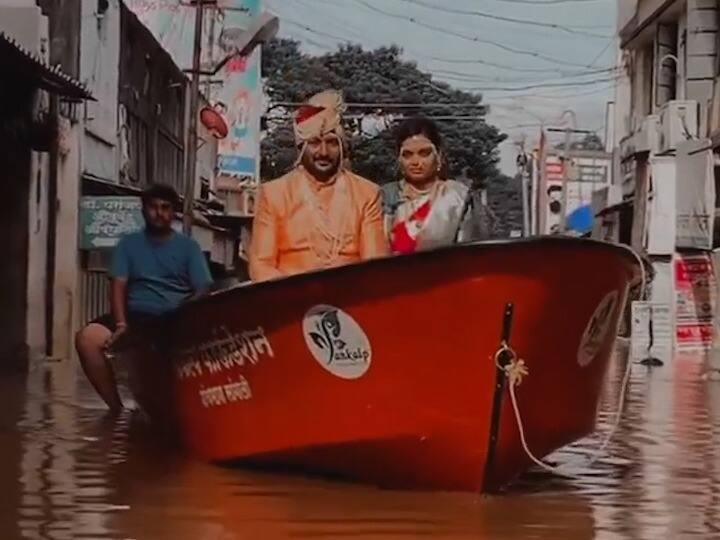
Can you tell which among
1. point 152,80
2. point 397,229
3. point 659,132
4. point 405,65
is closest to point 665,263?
point 659,132

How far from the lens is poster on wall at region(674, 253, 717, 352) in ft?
93.6

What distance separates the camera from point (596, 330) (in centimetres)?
749

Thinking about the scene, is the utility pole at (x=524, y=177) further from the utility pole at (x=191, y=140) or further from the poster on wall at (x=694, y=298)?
the utility pole at (x=191, y=140)

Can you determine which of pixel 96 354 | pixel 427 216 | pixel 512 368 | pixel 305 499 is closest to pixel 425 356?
pixel 512 368

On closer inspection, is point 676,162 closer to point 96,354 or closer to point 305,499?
point 96,354

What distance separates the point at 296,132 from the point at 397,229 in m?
0.69

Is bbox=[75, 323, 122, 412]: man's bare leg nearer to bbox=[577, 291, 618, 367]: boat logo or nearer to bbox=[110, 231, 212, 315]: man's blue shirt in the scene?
bbox=[110, 231, 212, 315]: man's blue shirt

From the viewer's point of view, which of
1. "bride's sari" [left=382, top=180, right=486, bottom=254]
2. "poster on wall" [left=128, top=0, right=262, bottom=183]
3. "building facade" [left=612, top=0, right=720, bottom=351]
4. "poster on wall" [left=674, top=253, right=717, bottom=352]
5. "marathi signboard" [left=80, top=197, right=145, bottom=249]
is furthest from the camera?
"poster on wall" [left=128, top=0, right=262, bottom=183]

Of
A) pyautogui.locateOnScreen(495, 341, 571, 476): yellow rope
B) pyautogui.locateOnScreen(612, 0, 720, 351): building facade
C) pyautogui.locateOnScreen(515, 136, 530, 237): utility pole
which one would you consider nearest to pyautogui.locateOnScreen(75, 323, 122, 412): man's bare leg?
pyautogui.locateOnScreen(495, 341, 571, 476): yellow rope

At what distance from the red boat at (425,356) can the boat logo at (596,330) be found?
0.01 meters

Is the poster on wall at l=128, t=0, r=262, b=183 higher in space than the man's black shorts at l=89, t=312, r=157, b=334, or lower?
higher

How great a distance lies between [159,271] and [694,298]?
2036 cm

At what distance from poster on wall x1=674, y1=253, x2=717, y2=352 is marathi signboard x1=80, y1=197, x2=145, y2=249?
1066 cm

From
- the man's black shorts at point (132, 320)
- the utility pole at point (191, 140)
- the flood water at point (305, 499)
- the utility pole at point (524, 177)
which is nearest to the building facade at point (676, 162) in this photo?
the utility pole at point (191, 140)
